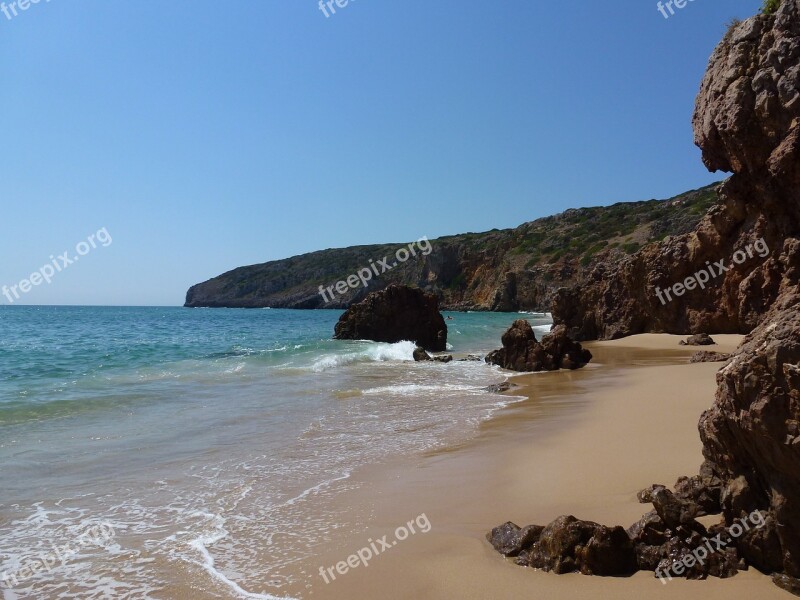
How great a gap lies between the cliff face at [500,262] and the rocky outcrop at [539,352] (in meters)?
46.7

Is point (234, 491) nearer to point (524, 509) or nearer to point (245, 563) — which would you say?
point (245, 563)

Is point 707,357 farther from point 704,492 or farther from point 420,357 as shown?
point 704,492

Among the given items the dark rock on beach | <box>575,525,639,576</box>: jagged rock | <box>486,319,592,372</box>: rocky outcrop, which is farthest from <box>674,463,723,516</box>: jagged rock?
<box>486,319,592,372</box>: rocky outcrop

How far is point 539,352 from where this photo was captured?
798 inches

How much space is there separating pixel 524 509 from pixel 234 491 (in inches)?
142

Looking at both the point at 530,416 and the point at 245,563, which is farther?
the point at 530,416

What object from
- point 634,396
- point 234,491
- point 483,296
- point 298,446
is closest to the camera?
point 234,491

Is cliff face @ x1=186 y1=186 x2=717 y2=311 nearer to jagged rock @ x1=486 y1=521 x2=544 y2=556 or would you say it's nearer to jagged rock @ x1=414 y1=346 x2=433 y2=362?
jagged rock @ x1=414 y1=346 x2=433 y2=362

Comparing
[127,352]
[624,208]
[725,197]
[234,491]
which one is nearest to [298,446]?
[234,491]

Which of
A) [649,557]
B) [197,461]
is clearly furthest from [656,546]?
[197,461]

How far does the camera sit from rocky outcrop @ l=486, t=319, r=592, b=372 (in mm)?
20016

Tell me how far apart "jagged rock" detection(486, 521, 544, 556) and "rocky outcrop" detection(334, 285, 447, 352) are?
29.3 metres

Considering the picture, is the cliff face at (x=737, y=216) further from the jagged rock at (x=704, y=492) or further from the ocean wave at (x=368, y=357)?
the ocean wave at (x=368, y=357)

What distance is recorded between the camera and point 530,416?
36.6 ft
